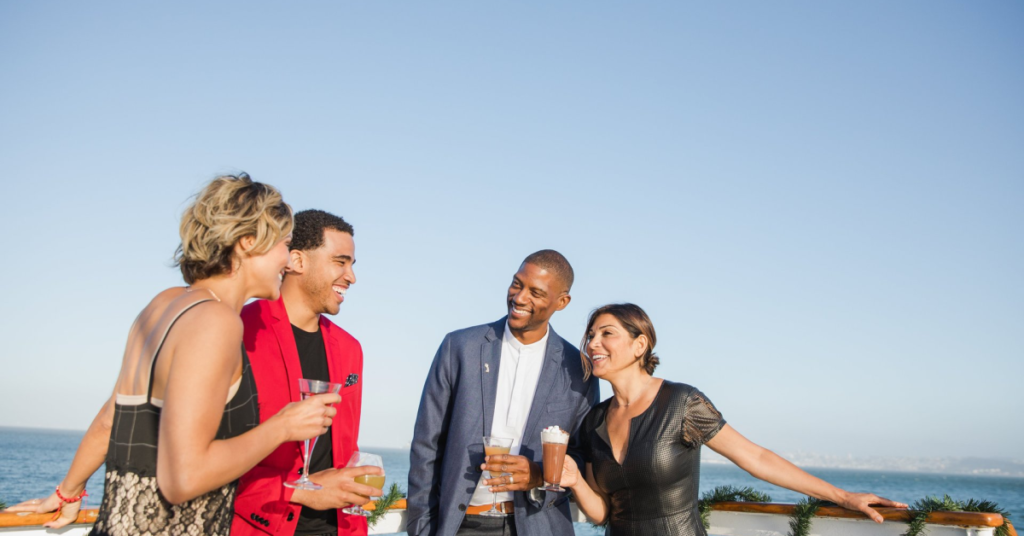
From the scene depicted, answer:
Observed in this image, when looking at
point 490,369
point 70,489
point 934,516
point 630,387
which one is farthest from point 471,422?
point 934,516

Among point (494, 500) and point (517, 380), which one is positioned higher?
point (517, 380)

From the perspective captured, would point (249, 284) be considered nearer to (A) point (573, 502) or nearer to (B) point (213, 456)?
(B) point (213, 456)

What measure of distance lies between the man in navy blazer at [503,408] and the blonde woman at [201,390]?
1789 millimetres

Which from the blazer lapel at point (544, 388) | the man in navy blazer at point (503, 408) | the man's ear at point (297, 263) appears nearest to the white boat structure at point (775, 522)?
the man in navy blazer at point (503, 408)

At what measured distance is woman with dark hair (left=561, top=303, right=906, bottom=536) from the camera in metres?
3.73

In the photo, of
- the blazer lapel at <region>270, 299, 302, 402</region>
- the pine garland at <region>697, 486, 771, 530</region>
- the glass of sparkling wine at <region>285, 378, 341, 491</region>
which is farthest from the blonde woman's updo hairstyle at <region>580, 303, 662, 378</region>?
the glass of sparkling wine at <region>285, 378, 341, 491</region>

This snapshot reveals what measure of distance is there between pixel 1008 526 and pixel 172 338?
13.5ft

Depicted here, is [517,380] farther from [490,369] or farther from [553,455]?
[553,455]

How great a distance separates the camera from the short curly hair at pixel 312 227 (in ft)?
13.3

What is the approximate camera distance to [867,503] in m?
3.77

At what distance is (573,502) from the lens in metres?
4.42

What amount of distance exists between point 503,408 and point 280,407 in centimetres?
143

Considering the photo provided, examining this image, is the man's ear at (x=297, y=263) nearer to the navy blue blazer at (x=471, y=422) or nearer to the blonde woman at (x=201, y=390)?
the navy blue blazer at (x=471, y=422)

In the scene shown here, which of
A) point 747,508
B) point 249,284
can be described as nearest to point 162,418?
point 249,284
